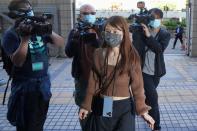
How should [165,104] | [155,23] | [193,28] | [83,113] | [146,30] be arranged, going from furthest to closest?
[193,28]
[165,104]
[155,23]
[146,30]
[83,113]

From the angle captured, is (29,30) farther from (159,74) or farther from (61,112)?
(61,112)

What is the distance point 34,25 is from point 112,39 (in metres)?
0.69

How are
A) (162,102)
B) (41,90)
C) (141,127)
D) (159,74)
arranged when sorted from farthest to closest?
(162,102), (141,127), (159,74), (41,90)

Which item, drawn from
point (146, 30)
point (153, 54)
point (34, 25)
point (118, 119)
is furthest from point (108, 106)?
point (153, 54)

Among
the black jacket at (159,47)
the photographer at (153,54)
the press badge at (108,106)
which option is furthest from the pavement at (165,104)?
the press badge at (108,106)

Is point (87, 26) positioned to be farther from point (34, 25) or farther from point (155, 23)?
point (155, 23)

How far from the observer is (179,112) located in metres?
6.49

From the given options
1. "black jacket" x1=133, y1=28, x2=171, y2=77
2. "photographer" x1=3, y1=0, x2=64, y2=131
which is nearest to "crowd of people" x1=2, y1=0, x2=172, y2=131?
"photographer" x1=3, y1=0, x2=64, y2=131

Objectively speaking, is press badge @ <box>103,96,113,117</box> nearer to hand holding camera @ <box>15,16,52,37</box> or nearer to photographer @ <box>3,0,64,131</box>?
photographer @ <box>3,0,64,131</box>

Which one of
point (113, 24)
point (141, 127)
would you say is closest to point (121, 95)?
point (113, 24)

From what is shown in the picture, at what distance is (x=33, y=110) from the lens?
378 centimetres

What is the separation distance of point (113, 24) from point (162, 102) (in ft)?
13.0

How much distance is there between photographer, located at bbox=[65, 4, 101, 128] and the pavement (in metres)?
1.70

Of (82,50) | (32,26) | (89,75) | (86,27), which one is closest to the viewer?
(32,26)
